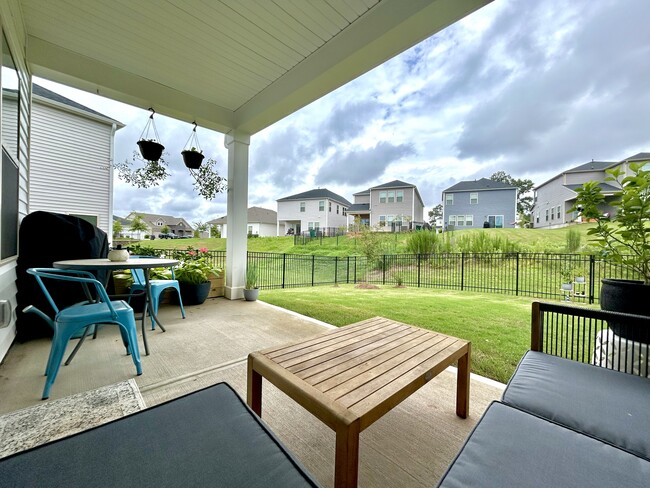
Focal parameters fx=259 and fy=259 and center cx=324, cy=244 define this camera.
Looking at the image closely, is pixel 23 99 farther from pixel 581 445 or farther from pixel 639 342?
pixel 639 342

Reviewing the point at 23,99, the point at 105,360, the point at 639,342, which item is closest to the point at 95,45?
the point at 23,99

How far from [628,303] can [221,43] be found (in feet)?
13.5

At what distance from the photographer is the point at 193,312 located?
3795 millimetres

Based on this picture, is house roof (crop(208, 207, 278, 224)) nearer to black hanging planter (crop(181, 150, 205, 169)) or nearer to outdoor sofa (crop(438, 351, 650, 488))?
black hanging planter (crop(181, 150, 205, 169))

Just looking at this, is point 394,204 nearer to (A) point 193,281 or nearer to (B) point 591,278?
(B) point 591,278

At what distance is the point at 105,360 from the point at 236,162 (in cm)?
336

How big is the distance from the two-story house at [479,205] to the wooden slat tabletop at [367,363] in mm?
15467

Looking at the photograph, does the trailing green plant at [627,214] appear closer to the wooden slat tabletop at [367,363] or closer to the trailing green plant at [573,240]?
the wooden slat tabletop at [367,363]

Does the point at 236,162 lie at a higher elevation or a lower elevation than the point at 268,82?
lower

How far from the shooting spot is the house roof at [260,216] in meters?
23.8

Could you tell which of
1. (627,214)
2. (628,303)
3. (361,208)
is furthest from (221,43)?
(361,208)

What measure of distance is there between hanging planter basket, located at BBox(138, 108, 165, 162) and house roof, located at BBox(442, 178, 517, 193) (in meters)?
16.5

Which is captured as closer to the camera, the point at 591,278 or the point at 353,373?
the point at 353,373

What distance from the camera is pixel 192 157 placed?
385cm
